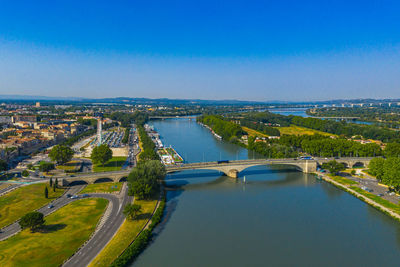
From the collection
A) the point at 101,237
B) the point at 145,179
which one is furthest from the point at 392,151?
the point at 101,237

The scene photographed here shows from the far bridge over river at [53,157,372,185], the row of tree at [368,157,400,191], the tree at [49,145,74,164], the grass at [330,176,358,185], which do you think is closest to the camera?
the row of tree at [368,157,400,191]

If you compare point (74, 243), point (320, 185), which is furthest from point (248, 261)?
point (320, 185)

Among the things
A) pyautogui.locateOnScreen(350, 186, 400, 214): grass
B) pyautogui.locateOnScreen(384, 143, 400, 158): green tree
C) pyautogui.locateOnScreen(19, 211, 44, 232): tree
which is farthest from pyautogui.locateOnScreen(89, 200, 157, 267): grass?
pyautogui.locateOnScreen(384, 143, 400, 158): green tree

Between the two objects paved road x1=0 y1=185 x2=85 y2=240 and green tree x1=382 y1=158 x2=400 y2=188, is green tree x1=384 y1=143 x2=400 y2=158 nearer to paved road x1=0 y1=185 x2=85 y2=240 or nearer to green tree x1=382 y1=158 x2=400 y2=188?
green tree x1=382 y1=158 x2=400 y2=188

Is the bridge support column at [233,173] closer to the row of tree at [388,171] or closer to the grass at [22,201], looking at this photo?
the row of tree at [388,171]

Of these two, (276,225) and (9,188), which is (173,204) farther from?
(9,188)

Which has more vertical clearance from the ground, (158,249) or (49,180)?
(49,180)

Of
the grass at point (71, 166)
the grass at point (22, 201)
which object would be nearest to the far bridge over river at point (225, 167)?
the grass at point (22, 201)

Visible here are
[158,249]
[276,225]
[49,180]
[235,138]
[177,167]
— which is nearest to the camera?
[158,249]
